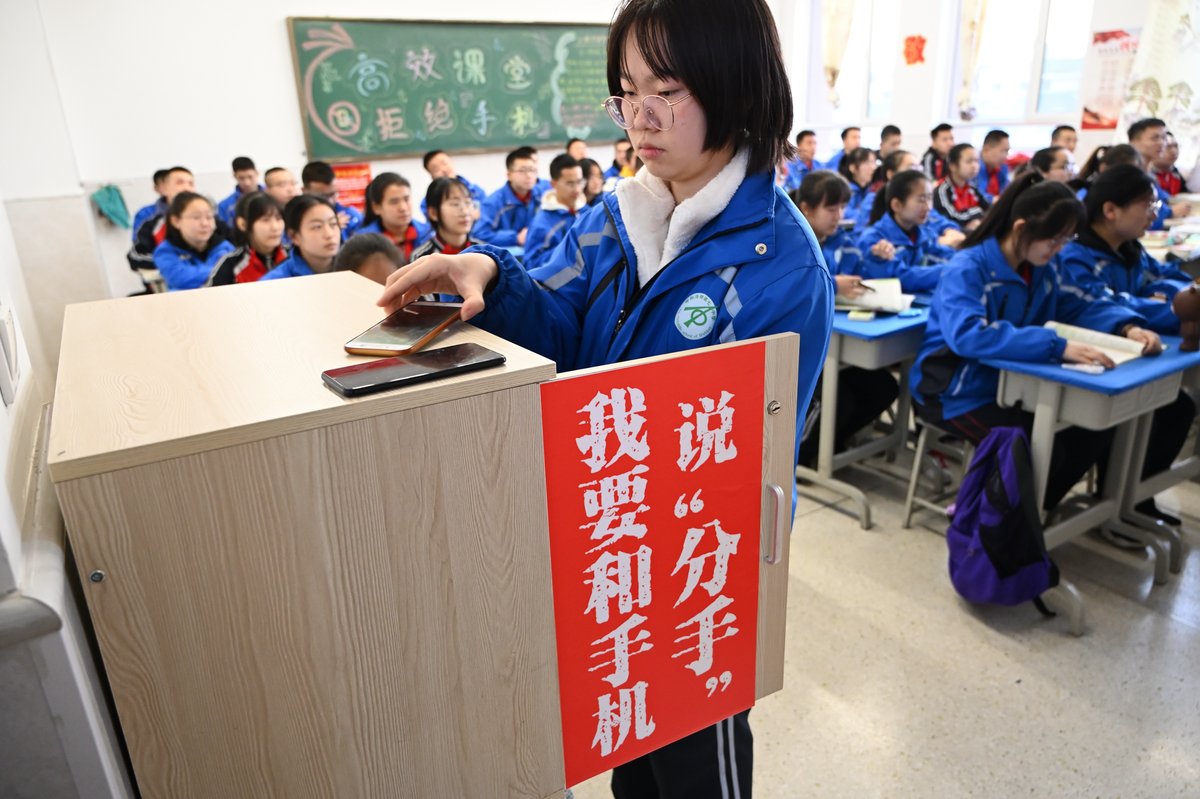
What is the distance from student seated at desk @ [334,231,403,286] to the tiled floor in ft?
4.74

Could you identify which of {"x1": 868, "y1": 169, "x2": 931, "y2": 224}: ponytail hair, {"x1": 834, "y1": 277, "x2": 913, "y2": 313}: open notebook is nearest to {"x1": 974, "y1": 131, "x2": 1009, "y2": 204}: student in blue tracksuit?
{"x1": 868, "y1": 169, "x2": 931, "y2": 224}: ponytail hair

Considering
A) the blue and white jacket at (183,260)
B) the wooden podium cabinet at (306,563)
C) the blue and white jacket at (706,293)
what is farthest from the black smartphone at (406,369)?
the blue and white jacket at (183,260)

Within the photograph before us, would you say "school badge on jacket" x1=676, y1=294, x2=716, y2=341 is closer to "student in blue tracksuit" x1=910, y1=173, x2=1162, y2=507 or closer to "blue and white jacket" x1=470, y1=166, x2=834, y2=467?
"blue and white jacket" x1=470, y1=166, x2=834, y2=467

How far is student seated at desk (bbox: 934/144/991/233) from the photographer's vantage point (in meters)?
5.76

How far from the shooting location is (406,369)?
0.62 metres

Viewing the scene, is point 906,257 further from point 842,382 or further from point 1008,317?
point 1008,317

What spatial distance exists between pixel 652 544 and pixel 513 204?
4.91m

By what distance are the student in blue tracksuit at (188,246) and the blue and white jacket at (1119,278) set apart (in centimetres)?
376

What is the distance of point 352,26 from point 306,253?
4471 mm

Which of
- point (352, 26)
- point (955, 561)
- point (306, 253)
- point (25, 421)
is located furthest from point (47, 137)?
point (955, 561)

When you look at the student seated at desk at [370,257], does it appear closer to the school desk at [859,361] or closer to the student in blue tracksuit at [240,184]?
the school desk at [859,361]

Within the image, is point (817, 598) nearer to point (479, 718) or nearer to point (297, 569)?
point (479, 718)

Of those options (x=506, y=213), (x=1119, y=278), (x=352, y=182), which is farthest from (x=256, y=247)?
(x=352, y=182)

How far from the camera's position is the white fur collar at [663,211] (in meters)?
0.93
